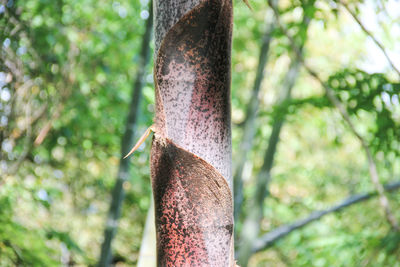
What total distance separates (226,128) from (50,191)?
2.26 meters

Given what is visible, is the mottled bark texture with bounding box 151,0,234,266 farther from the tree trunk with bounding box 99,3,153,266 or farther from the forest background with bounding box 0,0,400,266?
the tree trunk with bounding box 99,3,153,266

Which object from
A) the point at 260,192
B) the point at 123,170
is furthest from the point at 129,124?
the point at 260,192

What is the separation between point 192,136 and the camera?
0.35 meters

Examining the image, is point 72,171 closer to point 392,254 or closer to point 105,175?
point 105,175

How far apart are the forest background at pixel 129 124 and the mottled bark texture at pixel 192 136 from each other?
0.23 meters

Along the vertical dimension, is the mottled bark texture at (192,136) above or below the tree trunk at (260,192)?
below

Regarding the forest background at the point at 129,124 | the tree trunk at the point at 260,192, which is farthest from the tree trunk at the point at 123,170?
the tree trunk at the point at 260,192

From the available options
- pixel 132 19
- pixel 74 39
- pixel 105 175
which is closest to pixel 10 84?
pixel 74 39

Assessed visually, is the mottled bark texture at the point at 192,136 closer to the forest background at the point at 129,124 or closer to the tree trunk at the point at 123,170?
the forest background at the point at 129,124

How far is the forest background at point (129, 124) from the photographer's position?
1.22 m

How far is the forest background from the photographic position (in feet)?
4.02

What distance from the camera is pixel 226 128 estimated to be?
0.37 metres

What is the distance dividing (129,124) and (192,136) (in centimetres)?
176

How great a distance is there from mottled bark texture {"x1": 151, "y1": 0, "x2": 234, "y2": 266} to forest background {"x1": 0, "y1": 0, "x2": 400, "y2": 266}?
231mm
